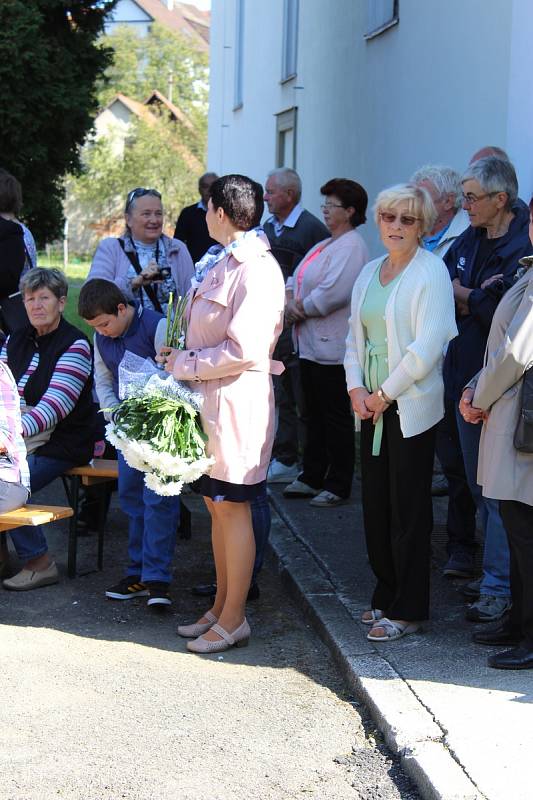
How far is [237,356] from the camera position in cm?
504

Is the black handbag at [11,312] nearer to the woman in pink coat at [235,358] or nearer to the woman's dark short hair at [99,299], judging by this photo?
the woman's dark short hair at [99,299]

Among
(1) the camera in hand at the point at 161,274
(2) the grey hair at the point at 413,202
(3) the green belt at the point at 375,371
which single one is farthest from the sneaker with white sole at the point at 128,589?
(2) the grey hair at the point at 413,202

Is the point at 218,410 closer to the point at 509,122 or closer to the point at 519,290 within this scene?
the point at 519,290

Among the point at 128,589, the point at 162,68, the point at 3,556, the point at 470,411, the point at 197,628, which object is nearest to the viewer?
the point at 470,411

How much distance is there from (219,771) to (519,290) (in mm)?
2203

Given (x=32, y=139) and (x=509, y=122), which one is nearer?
(x=509, y=122)

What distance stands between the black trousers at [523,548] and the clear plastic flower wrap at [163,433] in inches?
51.1

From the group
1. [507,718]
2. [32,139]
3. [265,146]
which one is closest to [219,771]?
[507,718]

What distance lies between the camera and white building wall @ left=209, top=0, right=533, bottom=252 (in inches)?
298

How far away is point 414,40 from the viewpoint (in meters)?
9.78

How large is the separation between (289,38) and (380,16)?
15.3ft

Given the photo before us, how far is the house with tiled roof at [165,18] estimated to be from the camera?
88425 millimetres

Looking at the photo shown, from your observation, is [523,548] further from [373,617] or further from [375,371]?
[375,371]

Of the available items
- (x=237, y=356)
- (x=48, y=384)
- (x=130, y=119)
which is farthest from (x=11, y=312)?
(x=130, y=119)
